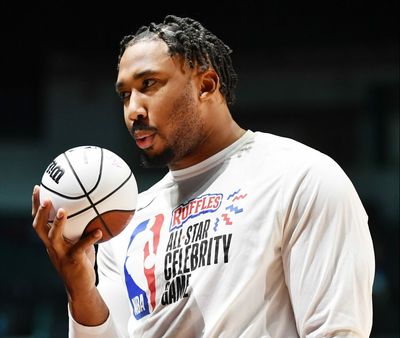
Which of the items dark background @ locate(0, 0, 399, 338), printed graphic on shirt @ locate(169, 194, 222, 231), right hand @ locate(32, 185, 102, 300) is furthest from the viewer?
dark background @ locate(0, 0, 399, 338)

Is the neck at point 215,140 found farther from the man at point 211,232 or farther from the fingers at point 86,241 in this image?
the fingers at point 86,241

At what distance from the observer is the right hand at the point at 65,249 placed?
1.53 meters

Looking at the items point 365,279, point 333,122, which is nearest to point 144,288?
point 365,279

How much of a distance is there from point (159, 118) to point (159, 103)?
0.10 ft

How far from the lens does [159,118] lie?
1.65 metres

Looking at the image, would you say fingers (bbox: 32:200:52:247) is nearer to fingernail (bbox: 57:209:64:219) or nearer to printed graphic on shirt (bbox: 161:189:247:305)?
fingernail (bbox: 57:209:64:219)

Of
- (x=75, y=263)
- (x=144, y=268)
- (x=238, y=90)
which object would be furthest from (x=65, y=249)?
(x=238, y=90)

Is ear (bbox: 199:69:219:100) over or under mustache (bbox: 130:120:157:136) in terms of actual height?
over

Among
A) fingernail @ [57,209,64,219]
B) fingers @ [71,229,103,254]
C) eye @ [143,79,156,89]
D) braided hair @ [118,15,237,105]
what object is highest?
braided hair @ [118,15,237,105]

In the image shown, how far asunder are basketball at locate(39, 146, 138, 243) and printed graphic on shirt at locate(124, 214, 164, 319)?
0.09 m

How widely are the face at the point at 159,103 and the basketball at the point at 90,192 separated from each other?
85 mm

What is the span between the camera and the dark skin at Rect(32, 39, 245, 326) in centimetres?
164

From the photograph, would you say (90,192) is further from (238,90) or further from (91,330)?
(238,90)

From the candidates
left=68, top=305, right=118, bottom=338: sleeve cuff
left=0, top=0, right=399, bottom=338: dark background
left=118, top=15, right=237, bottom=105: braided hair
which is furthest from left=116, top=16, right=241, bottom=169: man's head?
left=0, top=0, right=399, bottom=338: dark background
